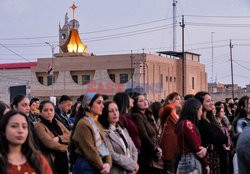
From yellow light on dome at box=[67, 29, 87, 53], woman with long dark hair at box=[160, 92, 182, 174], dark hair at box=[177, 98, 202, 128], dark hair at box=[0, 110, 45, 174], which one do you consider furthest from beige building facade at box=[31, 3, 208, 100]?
dark hair at box=[0, 110, 45, 174]

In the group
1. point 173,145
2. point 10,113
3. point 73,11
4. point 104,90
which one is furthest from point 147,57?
point 10,113

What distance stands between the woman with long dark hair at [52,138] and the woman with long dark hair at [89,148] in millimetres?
513

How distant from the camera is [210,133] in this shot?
931cm

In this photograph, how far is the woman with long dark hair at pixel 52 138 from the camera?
804 cm

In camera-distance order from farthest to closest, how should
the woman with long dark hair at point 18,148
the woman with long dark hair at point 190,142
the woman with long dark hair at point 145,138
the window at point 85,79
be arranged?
the window at point 85,79
the woman with long dark hair at point 145,138
the woman with long dark hair at point 190,142
the woman with long dark hair at point 18,148

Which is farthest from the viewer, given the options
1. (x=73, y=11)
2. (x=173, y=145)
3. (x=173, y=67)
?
(x=73, y=11)

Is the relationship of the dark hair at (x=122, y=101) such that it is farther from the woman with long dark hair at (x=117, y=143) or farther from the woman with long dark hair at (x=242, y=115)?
the woman with long dark hair at (x=242, y=115)

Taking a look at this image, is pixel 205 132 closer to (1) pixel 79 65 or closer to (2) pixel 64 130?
(2) pixel 64 130

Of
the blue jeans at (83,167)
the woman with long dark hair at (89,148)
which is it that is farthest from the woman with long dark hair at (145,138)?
the blue jeans at (83,167)

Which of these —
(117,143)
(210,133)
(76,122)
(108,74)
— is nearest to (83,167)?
(76,122)

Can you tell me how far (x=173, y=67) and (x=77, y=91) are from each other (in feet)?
40.4

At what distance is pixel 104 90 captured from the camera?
205 ft

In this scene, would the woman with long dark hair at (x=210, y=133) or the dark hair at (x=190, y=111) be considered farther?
→ the woman with long dark hair at (x=210, y=133)

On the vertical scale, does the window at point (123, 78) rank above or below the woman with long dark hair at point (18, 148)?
above
